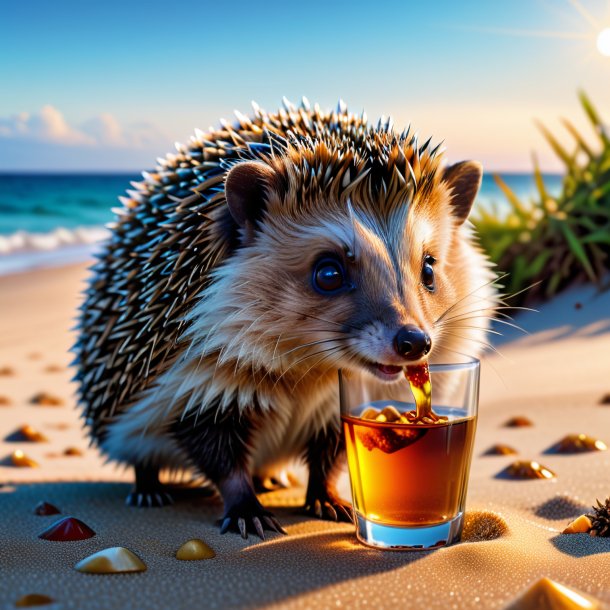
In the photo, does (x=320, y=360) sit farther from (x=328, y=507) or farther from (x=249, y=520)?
(x=328, y=507)

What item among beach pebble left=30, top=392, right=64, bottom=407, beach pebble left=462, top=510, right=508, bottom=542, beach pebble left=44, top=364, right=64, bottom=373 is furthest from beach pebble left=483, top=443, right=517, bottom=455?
beach pebble left=44, top=364, right=64, bottom=373

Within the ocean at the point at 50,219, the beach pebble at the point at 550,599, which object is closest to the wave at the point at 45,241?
the ocean at the point at 50,219

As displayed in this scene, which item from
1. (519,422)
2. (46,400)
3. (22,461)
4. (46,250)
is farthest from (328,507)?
(46,250)

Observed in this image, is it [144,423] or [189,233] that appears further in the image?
[144,423]

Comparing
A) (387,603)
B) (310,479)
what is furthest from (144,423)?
(387,603)

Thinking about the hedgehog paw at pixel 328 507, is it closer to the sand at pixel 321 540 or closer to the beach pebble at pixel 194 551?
the sand at pixel 321 540

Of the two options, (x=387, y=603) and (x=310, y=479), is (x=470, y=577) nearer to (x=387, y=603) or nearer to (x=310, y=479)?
(x=387, y=603)

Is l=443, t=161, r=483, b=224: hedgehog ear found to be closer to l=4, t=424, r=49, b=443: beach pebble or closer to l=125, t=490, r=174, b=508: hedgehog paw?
l=125, t=490, r=174, b=508: hedgehog paw
